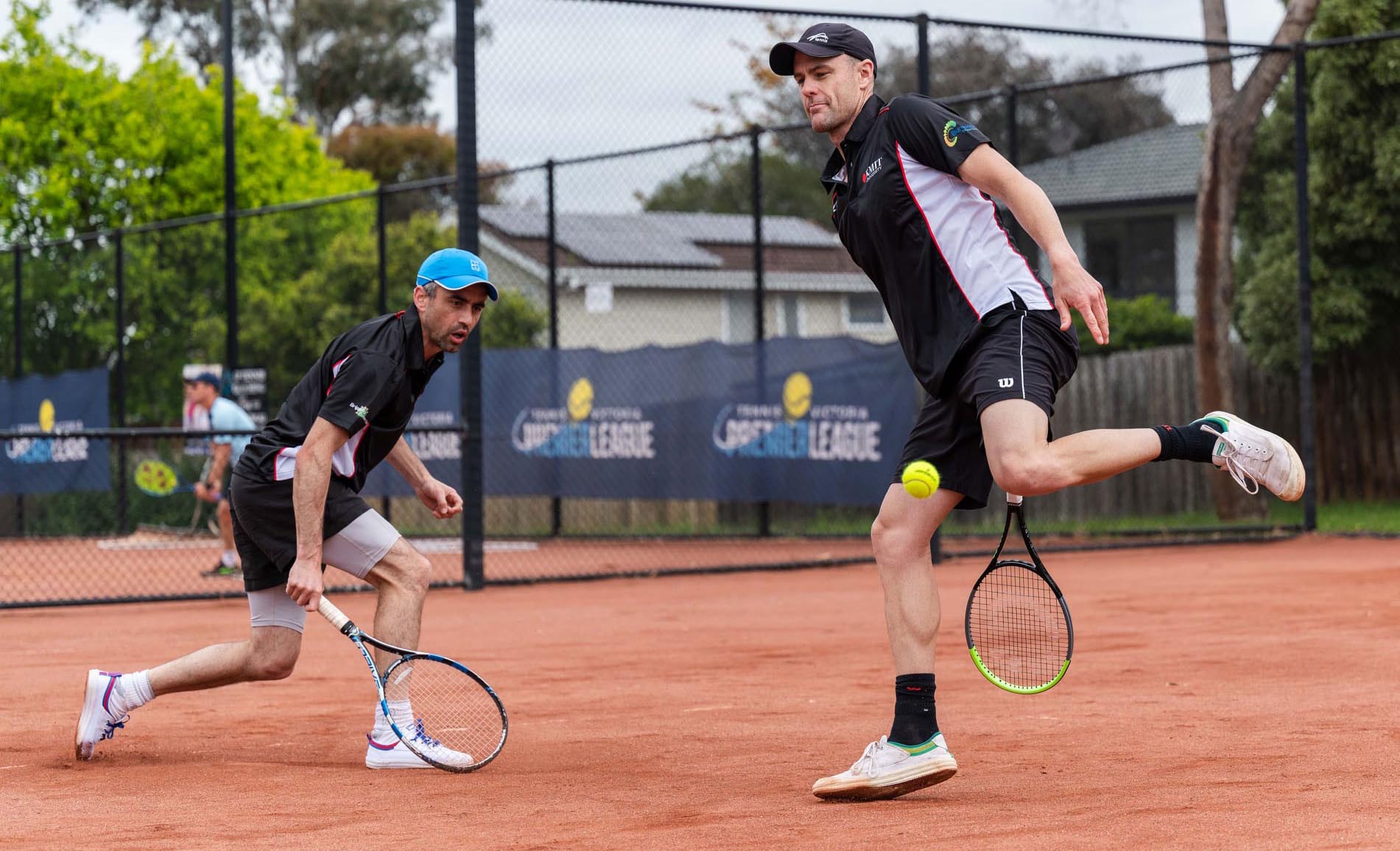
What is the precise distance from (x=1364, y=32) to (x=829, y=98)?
14.2 m

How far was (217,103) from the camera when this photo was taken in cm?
2789

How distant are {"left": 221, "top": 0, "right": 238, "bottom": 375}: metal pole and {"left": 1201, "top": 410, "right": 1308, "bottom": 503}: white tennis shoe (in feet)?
35.9

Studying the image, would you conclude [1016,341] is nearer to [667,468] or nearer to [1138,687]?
[1138,687]

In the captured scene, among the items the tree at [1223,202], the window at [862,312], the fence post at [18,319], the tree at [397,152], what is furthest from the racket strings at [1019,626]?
the tree at [397,152]

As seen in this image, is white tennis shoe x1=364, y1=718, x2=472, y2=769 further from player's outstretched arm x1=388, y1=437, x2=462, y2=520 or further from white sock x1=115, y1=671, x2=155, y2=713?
white sock x1=115, y1=671, x2=155, y2=713

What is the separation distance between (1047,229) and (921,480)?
29.7 inches

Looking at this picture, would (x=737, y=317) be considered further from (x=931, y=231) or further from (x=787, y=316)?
(x=931, y=231)

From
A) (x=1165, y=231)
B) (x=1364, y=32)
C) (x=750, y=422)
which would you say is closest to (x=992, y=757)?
(x=750, y=422)

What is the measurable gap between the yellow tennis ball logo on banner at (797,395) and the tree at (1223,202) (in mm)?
4181

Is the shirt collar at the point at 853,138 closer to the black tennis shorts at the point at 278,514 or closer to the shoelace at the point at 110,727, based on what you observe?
the black tennis shorts at the point at 278,514

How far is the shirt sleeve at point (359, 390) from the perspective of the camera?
16.8 ft

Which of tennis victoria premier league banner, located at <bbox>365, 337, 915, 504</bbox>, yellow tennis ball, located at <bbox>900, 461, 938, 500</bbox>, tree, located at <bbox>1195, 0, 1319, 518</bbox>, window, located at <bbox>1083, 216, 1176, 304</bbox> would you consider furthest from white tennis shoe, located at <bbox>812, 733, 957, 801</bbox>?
window, located at <bbox>1083, 216, 1176, 304</bbox>

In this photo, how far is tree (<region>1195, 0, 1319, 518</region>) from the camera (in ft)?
50.6

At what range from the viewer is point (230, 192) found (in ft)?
47.5
